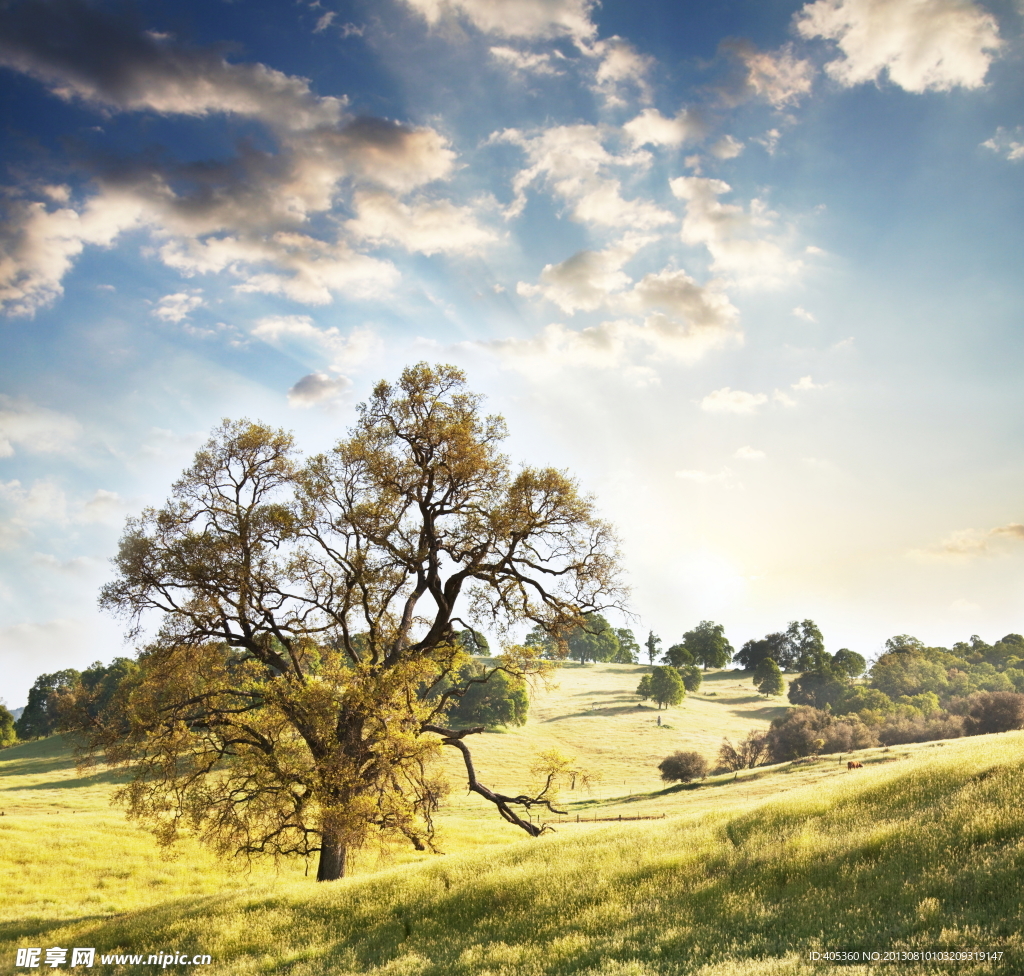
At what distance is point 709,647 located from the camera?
537 ft

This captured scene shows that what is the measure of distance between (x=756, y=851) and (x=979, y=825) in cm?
374

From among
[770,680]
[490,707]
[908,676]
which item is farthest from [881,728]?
[770,680]

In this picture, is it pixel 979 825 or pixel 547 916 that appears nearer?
pixel 979 825

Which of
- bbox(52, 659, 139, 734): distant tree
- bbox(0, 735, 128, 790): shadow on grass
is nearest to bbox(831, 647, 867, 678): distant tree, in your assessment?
bbox(0, 735, 128, 790): shadow on grass

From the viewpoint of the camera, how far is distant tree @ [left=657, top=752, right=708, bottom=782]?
6381cm

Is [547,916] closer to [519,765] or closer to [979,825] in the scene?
[979,825]

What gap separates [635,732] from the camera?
9175cm

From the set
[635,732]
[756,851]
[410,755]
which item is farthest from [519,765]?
[756,851]

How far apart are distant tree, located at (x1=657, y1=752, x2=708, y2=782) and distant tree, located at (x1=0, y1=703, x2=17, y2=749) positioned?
100854 millimetres

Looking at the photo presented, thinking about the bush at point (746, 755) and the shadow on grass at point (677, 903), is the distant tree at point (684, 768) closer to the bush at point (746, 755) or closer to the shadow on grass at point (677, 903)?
the bush at point (746, 755)

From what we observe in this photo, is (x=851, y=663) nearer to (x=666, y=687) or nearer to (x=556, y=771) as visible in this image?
(x=666, y=687)

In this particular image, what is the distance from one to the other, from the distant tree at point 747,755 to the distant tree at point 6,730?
10679 cm

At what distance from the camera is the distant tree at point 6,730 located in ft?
319

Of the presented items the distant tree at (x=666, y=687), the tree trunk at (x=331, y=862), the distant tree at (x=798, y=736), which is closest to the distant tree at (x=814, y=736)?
the distant tree at (x=798, y=736)
